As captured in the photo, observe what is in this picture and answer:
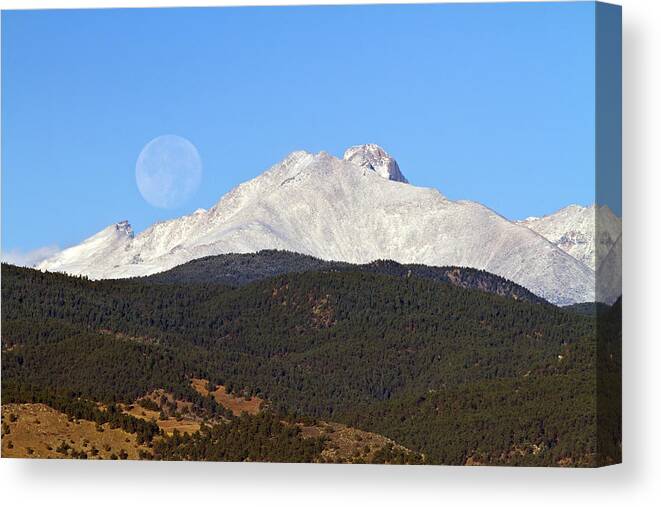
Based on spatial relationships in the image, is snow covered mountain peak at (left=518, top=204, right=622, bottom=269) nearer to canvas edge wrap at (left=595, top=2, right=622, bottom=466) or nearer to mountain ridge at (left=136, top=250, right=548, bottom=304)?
canvas edge wrap at (left=595, top=2, right=622, bottom=466)

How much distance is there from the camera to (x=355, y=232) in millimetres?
46250

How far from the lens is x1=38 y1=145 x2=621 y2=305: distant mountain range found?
4028cm

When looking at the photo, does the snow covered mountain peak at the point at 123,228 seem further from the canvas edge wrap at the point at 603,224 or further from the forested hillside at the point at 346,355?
the canvas edge wrap at the point at 603,224

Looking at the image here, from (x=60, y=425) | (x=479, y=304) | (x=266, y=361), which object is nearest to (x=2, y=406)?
(x=60, y=425)

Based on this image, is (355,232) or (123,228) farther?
(355,232)

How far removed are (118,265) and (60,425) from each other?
5.95 m

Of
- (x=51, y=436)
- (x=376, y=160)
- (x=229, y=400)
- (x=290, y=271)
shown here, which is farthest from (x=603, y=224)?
(x=290, y=271)

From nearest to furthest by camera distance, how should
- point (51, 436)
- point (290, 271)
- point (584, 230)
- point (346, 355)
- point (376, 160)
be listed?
point (584, 230), point (51, 436), point (376, 160), point (346, 355), point (290, 271)

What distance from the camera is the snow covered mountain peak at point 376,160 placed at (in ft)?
131

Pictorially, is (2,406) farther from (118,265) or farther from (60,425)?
(118,265)

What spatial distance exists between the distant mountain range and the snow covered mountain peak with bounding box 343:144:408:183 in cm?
4

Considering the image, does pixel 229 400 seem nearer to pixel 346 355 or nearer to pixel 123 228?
pixel 346 355

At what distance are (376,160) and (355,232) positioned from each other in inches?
231

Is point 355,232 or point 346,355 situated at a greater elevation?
point 355,232
